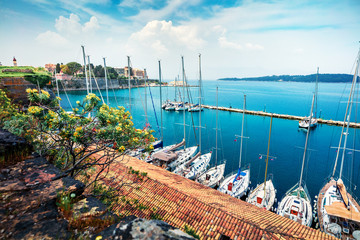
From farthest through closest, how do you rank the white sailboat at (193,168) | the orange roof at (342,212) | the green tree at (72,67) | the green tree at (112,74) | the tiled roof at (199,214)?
the green tree at (112,74) → the green tree at (72,67) → the white sailboat at (193,168) → the orange roof at (342,212) → the tiled roof at (199,214)

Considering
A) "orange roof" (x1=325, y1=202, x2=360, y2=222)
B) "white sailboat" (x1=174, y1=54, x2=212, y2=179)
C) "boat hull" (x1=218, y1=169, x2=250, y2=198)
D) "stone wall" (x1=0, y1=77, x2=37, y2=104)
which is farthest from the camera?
"white sailboat" (x1=174, y1=54, x2=212, y2=179)

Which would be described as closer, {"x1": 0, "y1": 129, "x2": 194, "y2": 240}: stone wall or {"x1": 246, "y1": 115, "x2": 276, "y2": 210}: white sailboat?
{"x1": 0, "y1": 129, "x2": 194, "y2": 240}: stone wall

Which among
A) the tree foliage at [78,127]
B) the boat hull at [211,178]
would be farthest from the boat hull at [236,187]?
the tree foliage at [78,127]

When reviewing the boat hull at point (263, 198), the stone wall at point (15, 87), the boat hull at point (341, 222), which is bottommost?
the boat hull at point (263, 198)

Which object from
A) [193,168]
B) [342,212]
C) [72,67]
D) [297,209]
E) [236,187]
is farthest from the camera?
[72,67]

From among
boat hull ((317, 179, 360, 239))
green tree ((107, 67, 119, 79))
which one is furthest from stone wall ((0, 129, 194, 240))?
green tree ((107, 67, 119, 79))

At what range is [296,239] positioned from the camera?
7066 mm

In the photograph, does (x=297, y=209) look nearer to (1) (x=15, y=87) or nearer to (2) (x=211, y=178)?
(2) (x=211, y=178)

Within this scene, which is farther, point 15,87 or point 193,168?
point 193,168

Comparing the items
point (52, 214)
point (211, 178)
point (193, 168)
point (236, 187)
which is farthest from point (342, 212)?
point (52, 214)

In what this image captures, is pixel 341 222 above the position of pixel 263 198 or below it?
above

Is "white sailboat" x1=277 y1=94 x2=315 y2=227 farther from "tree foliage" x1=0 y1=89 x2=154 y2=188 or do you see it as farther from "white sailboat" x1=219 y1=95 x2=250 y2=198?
"tree foliage" x1=0 y1=89 x2=154 y2=188

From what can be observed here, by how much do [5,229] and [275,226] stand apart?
9.26 meters

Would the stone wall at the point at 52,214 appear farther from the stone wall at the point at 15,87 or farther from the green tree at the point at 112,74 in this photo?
the green tree at the point at 112,74
